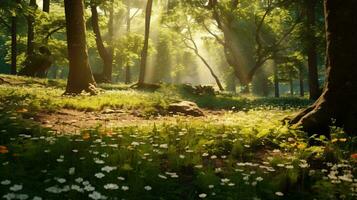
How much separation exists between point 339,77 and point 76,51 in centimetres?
1265

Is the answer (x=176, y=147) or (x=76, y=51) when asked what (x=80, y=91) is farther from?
(x=176, y=147)

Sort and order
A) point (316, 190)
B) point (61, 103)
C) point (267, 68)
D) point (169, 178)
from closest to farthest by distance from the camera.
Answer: point (316, 190) < point (169, 178) < point (61, 103) < point (267, 68)

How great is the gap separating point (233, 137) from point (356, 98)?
2776mm

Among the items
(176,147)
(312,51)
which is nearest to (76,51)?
(176,147)

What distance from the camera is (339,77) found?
850 centimetres

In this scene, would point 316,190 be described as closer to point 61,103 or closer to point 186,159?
point 186,159

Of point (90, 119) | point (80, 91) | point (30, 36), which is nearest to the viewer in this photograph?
point (90, 119)

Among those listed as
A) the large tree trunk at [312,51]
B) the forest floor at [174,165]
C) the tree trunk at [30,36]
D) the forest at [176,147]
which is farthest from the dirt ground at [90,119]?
the tree trunk at [30,36]

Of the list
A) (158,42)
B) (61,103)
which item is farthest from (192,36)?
(61,103)

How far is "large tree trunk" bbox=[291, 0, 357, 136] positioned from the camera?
8.31 meters

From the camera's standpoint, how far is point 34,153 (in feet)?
19.5

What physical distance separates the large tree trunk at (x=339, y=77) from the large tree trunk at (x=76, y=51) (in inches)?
Result: 463

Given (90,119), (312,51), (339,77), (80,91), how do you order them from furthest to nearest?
(312,51), (80,91), (90,119), (339,77)

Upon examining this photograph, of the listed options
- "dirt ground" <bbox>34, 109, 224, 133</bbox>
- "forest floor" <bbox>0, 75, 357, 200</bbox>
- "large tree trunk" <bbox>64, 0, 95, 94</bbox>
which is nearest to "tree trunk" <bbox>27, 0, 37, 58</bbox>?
"large tree trunk" <bbox>64, 0, 95, 94</bbox>
